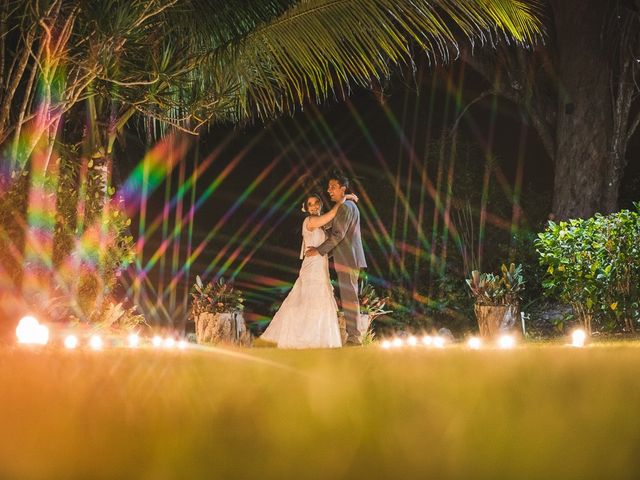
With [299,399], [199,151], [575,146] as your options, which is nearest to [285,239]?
[199,151]

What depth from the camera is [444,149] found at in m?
13.8

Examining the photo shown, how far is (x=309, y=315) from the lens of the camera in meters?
9.47

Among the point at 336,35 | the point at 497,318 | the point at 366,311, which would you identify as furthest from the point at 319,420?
the point at 366,311

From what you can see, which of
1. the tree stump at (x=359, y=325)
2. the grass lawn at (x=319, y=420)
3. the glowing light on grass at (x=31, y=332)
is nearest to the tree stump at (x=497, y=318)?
the tree stump at (x=359, y=325)

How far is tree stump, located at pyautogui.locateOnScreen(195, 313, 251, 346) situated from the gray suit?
1.36 metres

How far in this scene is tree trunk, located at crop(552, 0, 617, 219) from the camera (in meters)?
12.5

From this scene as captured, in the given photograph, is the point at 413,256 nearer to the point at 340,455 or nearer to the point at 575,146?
the point at 575,146

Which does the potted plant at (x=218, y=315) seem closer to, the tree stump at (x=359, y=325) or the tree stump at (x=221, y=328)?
the tree stump at (x=221, y=328)

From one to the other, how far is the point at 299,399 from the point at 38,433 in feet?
2.76

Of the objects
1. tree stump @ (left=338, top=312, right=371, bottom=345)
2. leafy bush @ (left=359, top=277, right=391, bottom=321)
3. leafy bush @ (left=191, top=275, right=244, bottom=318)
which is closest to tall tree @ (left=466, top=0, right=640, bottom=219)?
leafy bush @ (left=359, top=277, right=391, bottom=321)

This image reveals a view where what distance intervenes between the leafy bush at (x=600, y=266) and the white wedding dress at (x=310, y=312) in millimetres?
2477

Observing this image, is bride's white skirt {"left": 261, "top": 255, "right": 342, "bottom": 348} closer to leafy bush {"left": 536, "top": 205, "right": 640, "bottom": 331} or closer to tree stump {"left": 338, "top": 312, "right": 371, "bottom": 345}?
tree stump {"left": 338, "top": 312, "right": 371, "bottom": 345}

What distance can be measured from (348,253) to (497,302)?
1866mm

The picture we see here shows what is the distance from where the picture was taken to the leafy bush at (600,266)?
31.1ft
